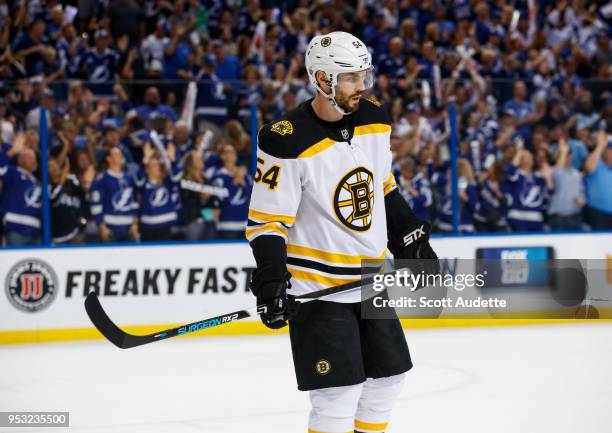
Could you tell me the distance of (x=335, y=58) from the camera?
347cm

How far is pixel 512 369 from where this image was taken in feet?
21.5

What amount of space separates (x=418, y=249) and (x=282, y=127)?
2.14ft

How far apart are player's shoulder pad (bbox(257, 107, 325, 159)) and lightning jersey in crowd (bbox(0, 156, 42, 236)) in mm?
4653

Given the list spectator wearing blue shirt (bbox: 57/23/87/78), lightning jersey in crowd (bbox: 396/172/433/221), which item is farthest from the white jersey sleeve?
spectator wearing blue shirt (bbox: 57/23/87/78)

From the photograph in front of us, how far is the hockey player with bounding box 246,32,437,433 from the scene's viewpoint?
11.1 feet

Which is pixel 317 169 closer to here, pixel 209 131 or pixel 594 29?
pixel 209 131

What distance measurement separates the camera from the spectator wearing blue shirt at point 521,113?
8.74 m

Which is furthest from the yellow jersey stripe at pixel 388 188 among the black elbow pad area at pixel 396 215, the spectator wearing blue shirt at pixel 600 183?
the spectator wearing blue shirt at pixel 600 183

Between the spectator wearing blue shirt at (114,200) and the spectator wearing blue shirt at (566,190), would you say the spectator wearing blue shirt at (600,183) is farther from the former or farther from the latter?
the spectator wearing blue shirt at (114,200)

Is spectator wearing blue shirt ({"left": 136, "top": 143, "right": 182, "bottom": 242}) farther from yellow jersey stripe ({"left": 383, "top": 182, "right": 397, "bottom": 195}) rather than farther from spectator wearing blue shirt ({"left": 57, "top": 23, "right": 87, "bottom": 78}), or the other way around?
yellow jersey stripe ({"left": 383, "top": 182, "right": 397, "bottom": 195})

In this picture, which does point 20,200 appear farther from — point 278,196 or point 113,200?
point 278,196

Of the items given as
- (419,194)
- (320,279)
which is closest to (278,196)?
(320,279)

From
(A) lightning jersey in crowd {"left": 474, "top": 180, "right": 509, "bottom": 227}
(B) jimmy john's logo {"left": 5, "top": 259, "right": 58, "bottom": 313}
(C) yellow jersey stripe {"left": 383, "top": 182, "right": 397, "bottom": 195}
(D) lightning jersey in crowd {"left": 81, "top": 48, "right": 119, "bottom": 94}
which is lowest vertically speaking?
(B) jimmy john's logo {"left": 5, "top": 259, "right": 58, "bottom": 313}

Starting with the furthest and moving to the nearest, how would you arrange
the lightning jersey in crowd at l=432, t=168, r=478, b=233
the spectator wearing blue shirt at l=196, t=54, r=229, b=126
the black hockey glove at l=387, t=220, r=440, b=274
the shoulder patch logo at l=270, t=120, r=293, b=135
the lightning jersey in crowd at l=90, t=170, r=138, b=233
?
the lightning jersey in crowd at l=432, t=168, r=478, b=233, the spectator wearing blue shirt at l=196, t=54, r=229, b=126, the lightning jersey in crowd at l=90, t=170, r=138, b=233, the black hockey glove at l=387, t=220, r=440, b=274, the shoulder patch logo at l=270, t=120, r=293, b=135
